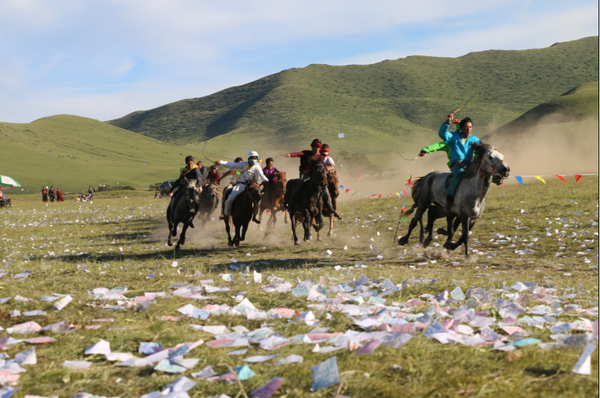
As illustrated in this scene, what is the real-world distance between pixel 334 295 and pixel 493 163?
5.93 m

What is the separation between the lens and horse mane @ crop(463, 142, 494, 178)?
11023 millimetres

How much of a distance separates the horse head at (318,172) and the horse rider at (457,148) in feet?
11.6

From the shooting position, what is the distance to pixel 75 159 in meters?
147

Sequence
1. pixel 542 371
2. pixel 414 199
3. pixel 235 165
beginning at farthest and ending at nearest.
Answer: pixel 235 165, pixel 414 199, pixel 542 371

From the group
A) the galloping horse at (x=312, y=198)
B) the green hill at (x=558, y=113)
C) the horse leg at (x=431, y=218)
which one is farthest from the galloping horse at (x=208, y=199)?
the green hill at (x=558, y=113)

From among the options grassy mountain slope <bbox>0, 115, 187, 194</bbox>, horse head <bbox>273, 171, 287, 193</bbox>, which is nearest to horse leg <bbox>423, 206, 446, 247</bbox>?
horse head <bbox>273, 171, 287, 193</bbox>

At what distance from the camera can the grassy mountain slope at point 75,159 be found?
116 metres

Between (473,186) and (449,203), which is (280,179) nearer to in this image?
(449,203)

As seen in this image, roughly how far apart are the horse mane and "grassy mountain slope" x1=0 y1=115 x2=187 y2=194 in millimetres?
104768

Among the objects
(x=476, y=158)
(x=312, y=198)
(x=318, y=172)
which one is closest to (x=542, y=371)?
(x=476, y=158)

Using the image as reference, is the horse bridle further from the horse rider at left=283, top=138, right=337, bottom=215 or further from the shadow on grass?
the shadow on grass

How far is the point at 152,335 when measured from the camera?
468cm

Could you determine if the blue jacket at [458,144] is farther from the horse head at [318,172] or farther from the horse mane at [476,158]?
the horse head at [318,172]

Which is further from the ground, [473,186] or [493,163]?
[493,163]
